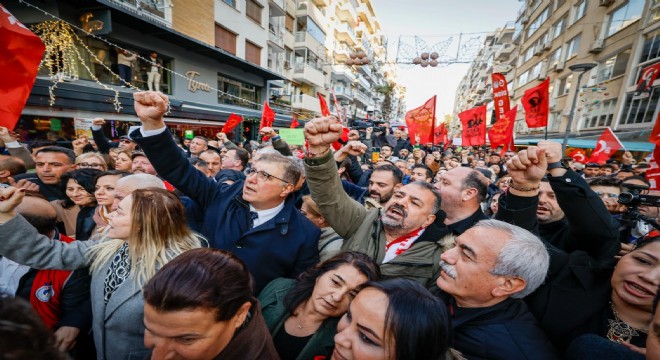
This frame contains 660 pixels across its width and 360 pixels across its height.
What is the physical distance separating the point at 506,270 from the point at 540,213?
2.01m

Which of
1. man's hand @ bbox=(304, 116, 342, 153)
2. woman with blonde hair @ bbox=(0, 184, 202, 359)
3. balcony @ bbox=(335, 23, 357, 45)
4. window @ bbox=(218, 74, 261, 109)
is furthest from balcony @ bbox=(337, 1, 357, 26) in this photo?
woman with blonde hair @ bbox=(0, 184, 202, 359)

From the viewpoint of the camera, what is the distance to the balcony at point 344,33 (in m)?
32.9

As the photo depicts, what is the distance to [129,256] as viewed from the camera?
1.71 m

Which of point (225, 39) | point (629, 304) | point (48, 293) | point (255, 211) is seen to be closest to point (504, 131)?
point (629, 304)

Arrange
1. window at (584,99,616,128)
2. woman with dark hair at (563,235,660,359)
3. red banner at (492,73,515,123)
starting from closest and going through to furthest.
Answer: woman with dark hair at (563,235,660,359), red banner at (492,73,515,123), window at (584,99,616,128)

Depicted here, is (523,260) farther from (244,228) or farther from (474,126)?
(474,126)

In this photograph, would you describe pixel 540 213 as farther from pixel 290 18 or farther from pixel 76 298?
pixel 290 18

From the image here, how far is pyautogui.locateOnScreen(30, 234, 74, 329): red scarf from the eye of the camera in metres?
1.84

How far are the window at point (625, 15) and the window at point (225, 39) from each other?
19280 mm

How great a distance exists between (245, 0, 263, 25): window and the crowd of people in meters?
17.1

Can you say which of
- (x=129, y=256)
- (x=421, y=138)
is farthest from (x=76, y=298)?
(x=421, y=138)

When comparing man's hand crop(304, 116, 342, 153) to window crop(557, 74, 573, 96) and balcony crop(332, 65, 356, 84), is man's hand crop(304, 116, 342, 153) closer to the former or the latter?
window crop(557, 74, 573, 96)

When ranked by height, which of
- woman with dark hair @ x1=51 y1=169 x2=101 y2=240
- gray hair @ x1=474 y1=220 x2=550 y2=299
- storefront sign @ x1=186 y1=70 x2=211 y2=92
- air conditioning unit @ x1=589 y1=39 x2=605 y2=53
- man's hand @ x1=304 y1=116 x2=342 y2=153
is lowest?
woman with dark hair @ x1=51 y1=169 x2=101 y2=240

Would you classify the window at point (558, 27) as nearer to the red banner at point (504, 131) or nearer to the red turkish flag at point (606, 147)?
the red turkish flag at point (606, 147)
